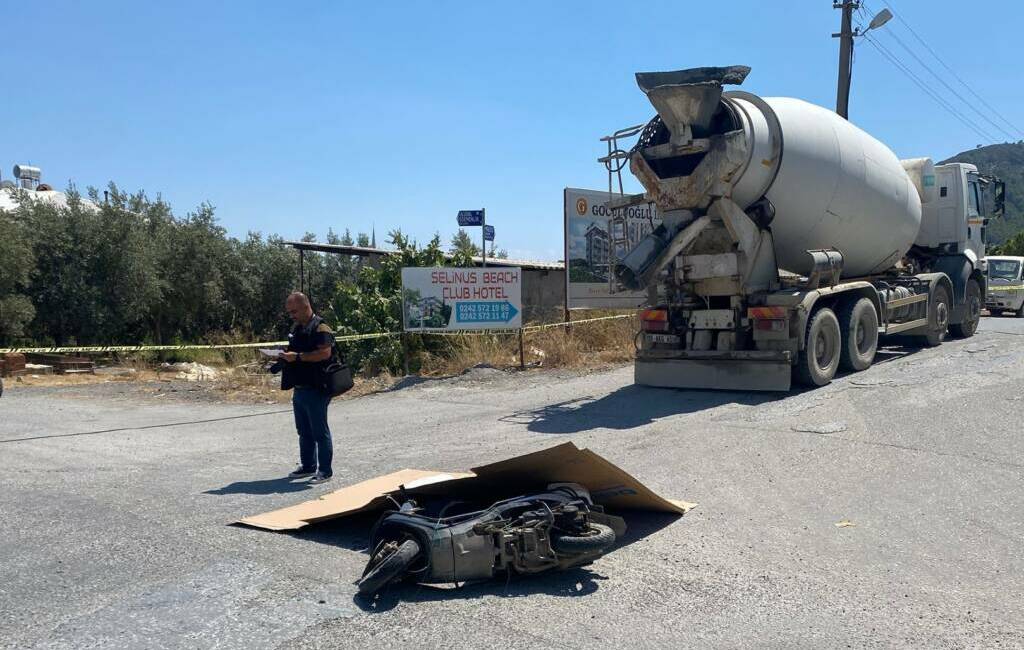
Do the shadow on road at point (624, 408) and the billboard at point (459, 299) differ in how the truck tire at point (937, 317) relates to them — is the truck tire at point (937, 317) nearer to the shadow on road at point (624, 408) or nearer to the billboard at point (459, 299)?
the shadow on road at point (624, 408)

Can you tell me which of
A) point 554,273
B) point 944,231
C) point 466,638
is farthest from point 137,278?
point 466,638

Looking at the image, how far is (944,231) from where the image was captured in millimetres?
15625

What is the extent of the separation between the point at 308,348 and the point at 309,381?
0.27 m

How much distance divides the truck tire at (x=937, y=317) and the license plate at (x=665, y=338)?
610cm

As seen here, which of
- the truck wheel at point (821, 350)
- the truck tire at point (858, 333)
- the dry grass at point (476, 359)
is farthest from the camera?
the dry grass at point (476, 359)

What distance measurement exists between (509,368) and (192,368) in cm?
757

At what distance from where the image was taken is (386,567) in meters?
4.08

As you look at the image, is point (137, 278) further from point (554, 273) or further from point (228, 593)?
point (228, 593)

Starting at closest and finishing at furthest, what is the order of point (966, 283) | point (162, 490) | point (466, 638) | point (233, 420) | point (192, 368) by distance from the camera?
point (466, 638) → point (162, 490) → point (233, 420) → point (966, 283) → point (192, 368)

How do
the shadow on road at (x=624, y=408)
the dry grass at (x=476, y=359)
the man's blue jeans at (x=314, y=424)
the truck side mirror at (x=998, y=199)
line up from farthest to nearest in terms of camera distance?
the truck side mirror at (x=998, y=199), the dry grass at (x=476, y=359), the shadow on road at (x=624, y=408), the man's blue jeans at (x=314, y=424)

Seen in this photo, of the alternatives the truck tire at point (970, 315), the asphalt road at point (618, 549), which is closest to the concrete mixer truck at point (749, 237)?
the asphalt road at point (618, 549)

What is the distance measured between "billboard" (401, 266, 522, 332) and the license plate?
3.61m

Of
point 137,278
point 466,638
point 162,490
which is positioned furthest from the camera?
point 137,278

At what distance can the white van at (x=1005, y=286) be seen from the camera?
2395 cm
